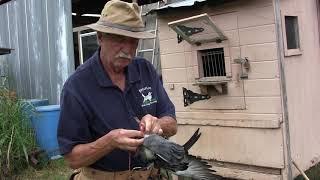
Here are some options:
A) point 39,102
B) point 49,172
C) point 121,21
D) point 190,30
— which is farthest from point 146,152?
point 39,102

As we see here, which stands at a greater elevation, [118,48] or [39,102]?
[118,48]

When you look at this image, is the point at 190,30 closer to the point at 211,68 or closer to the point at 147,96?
the point at 211,68

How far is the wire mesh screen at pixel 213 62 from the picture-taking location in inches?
186

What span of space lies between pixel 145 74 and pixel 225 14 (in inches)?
81.6

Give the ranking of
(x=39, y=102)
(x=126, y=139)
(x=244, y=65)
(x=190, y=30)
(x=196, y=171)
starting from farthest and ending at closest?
1. (x=39, y=102)
2. (x=190, y=30)
3. (x=244, y=65)
4. (x=196, y=171)
5. (x=126, y=139)

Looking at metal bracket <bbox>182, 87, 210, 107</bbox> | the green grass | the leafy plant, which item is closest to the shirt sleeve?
metal bracket <bbox>182, 87, 210, 107</bbox>

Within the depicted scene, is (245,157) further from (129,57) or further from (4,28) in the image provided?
(4,28)

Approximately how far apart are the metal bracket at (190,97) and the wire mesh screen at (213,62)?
25 cm

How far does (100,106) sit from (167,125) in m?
0.43

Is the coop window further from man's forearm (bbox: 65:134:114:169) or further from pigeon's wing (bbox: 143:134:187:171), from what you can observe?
man's forearm (bbox: 65:134:114:169)

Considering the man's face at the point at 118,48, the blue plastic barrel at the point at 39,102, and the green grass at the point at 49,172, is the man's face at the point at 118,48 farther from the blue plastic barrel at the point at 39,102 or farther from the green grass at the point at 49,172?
the blue plastic barrel at the point at 39,102

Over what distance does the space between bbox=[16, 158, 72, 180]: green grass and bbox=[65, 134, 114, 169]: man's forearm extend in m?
3.95

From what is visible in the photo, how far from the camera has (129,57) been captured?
2.46 m

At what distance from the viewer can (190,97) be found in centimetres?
489
